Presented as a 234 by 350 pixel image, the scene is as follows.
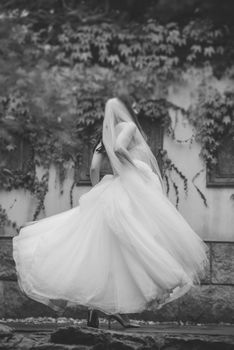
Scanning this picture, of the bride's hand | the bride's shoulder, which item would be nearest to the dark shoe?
the bride's hand

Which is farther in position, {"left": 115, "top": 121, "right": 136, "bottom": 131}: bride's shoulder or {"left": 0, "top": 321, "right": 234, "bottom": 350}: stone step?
A: {"left": 115, "top": 121, "right": 136, "bottom": 131}: bride's shoulder

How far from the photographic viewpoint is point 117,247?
5.57 m

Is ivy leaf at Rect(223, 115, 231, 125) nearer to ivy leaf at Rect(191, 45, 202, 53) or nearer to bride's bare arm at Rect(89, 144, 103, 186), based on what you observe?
ivy leaf at Rect(191, 45, 202, 53)

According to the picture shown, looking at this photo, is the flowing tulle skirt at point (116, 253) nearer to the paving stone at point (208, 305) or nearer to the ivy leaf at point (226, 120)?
the paving stone at point (208, 305)

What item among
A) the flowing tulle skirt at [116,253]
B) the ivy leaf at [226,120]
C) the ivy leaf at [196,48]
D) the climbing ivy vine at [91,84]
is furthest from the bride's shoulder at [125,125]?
the ivy leaf at [196,48]

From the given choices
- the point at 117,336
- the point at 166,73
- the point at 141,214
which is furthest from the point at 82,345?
the point at 166,73

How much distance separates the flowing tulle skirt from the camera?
5.38m

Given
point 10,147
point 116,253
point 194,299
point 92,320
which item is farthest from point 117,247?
point 10,147

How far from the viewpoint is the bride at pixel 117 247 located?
212 inches

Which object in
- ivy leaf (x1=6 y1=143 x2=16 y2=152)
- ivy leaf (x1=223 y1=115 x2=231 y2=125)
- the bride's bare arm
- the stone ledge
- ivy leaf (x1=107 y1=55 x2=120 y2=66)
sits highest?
ivy leaf (x1=107 y1=55 x2=120 y2=66)

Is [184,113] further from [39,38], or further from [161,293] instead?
[161,293]

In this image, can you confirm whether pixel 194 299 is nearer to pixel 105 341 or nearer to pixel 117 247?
pixel 117 247

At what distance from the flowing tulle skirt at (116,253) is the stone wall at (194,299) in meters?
2.57

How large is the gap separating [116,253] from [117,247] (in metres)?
0.05
